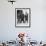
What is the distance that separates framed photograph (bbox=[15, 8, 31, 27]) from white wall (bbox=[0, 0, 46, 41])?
Answer: 0.11m

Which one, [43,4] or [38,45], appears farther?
[43,4]

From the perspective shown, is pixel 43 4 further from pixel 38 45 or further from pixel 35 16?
pixel 38 45

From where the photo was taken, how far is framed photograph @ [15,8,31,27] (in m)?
5.07

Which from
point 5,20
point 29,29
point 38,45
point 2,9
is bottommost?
point 38,45

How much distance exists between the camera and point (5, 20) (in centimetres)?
510

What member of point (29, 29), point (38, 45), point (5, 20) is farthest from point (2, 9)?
point (38, 45)

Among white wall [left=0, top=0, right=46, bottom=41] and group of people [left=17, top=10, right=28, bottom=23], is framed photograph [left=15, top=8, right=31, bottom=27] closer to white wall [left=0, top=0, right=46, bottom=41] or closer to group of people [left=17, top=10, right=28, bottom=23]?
group of people [left=17, top=10, right=28, bottom=23]

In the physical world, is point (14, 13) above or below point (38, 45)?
above

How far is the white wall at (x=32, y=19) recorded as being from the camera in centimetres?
504

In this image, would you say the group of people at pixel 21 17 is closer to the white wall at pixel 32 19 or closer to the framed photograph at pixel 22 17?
the framed photograph at pixel 22 17

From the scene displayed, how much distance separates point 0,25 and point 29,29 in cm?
111

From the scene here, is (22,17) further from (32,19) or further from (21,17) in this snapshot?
(32,19)

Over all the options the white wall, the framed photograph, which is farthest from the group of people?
the white wall

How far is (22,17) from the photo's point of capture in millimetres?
5105
